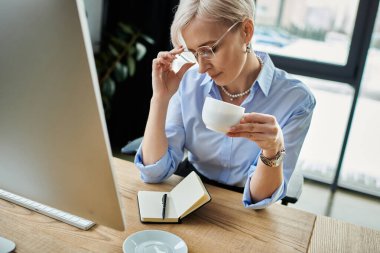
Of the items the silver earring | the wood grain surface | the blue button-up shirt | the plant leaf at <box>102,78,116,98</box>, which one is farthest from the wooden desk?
the plant leaf at <box>102,78,116,98</box>

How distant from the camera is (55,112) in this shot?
0.61 meters

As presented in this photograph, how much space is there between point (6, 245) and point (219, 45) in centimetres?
78

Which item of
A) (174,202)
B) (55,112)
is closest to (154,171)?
(174,202)

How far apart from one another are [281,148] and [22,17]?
0.73m

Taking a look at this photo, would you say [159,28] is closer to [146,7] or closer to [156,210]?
[146,7]

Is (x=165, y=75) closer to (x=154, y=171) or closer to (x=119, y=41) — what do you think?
(x=154, y=171)

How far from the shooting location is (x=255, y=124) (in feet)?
3.09

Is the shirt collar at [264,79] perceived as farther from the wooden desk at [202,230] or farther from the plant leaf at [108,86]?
the plant leaf at [108,86]

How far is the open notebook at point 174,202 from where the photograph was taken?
99 cm

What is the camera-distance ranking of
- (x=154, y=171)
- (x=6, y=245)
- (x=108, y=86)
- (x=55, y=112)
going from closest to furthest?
(x=55, y=112)
(x=6, y=245)
(x=154, y=171)
(x=108, y=86)

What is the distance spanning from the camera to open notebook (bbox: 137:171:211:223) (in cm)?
99

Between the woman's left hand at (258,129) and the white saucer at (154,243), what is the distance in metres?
0.28

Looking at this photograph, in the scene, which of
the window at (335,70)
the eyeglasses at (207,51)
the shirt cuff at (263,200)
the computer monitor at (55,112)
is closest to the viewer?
the computer monitor at (55,112)

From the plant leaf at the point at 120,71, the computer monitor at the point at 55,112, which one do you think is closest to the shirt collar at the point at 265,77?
the computer monitor at the point at 55,112
